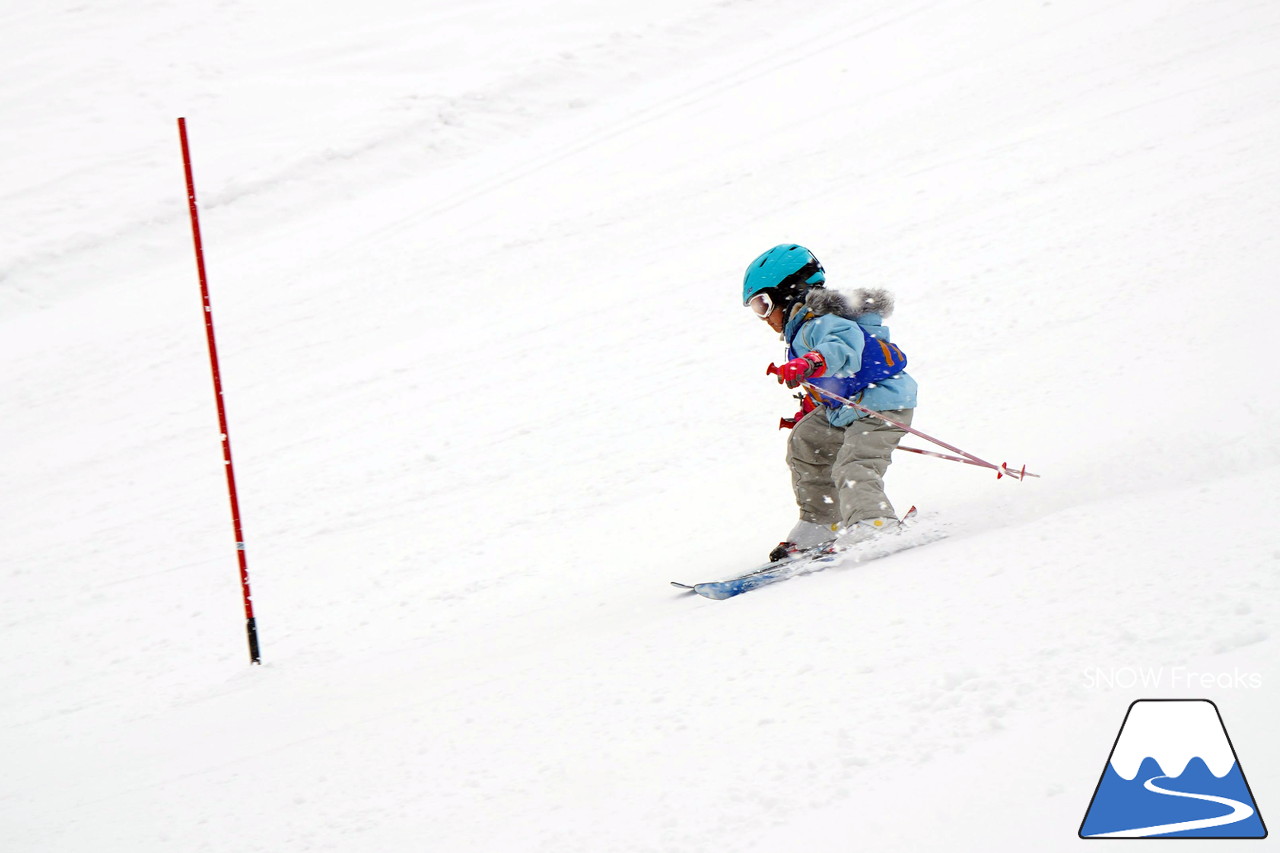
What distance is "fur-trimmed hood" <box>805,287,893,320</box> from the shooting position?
Answer: 4770mm

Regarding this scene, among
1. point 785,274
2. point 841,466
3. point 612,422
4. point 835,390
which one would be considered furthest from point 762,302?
point 612,422

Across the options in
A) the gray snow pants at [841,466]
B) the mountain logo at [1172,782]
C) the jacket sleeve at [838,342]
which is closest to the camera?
the mountain logo at [1172,782]

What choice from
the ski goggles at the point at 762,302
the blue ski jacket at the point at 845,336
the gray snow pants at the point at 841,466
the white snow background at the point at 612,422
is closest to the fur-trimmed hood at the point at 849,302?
the blue ski jacket at the point at 845,336

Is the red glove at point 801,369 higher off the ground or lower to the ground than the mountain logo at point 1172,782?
higher

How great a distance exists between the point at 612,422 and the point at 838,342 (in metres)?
3.24

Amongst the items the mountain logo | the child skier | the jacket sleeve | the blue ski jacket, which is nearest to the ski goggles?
the child skier

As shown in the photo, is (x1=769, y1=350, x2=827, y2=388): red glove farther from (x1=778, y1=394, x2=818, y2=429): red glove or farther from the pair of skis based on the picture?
the pair of skis

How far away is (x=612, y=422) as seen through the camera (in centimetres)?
766

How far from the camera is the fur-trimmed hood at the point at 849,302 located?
477 centimetres

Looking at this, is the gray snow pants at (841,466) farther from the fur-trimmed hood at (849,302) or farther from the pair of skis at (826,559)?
the fur-trimmed hood at (849,302)

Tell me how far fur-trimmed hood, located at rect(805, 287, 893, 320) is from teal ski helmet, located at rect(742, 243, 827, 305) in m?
0.07

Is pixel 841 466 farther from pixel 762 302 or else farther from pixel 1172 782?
pixel 1172 782

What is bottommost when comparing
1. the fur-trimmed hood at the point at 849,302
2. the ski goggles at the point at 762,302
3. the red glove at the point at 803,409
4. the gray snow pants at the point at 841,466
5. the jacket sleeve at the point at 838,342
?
the gray snow pants at the point at 841,466

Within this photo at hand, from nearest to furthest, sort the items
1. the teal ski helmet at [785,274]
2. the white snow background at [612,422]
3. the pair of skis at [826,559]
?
the white snow background at [612,422]
the pair of skis at [826,559]
the teal ski helmet at [785,274]
